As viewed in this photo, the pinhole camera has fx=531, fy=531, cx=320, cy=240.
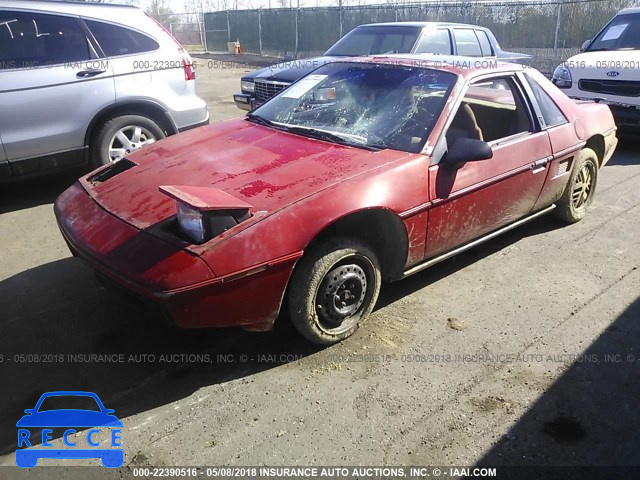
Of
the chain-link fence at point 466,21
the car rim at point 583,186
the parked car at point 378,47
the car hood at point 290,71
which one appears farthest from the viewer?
the chain-link fence at point 466,21

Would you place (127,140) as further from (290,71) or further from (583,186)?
(583,186)

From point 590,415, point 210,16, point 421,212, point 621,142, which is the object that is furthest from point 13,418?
point 210,16

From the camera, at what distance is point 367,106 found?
3664 millimetres

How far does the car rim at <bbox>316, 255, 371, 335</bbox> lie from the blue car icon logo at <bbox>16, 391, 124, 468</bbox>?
1.19 m

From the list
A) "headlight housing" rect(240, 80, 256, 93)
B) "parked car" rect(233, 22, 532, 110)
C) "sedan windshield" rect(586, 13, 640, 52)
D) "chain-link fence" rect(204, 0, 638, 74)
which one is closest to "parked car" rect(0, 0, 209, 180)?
"parked car" rect(233, 22, 532, 110)

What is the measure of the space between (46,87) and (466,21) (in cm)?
1570

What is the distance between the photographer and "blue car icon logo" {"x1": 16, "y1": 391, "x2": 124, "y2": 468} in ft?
7.79

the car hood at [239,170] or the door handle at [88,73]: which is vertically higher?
the door handle at [88,73]

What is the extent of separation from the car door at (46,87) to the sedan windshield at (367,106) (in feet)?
6.86

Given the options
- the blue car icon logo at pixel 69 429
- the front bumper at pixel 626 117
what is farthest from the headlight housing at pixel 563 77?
the blue car icon logo at pixel 69 429

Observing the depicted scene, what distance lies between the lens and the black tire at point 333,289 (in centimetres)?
284

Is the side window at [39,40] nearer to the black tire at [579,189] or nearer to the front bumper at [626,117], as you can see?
the black tire at [579,189]

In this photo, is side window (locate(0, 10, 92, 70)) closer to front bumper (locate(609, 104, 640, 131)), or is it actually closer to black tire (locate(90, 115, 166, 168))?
black tire (locate(90, 115, 166, 168))

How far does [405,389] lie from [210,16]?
30302 millimetres
